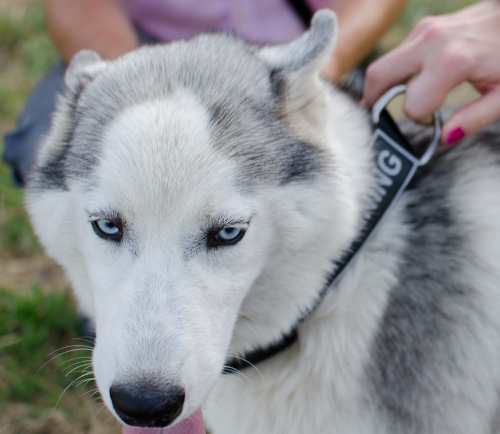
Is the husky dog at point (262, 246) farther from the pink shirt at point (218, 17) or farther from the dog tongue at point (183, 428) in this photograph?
the pink shirt at point (218, 17)

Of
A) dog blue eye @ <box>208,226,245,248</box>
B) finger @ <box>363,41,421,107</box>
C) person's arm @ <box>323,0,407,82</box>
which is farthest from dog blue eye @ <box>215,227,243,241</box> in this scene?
person's arm @ <box>323,0,407,82</box>

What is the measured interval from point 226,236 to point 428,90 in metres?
1.00

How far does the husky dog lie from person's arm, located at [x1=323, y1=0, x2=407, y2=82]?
1.06 metres

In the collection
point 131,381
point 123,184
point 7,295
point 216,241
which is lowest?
point 7,295

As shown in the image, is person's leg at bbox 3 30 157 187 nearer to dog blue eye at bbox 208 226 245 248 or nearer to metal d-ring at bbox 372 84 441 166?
metal d-ring at bbox 372 84 441 166

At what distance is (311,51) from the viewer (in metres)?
1.71

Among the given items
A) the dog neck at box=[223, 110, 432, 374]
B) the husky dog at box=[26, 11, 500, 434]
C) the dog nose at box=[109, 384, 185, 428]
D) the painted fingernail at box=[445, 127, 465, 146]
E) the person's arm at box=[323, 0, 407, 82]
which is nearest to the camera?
the dog nose at box=[109, 384, 185, 428]

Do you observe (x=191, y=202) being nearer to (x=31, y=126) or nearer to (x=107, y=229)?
(x=107, y=229)

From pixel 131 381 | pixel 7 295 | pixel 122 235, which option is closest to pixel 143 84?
pixel 122 235

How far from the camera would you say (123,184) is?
1479 millimetres

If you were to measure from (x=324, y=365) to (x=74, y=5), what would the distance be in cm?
265

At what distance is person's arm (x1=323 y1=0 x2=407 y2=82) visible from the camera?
115 inches

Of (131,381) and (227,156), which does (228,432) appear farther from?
(227,156)

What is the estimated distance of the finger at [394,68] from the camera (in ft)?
6.86
